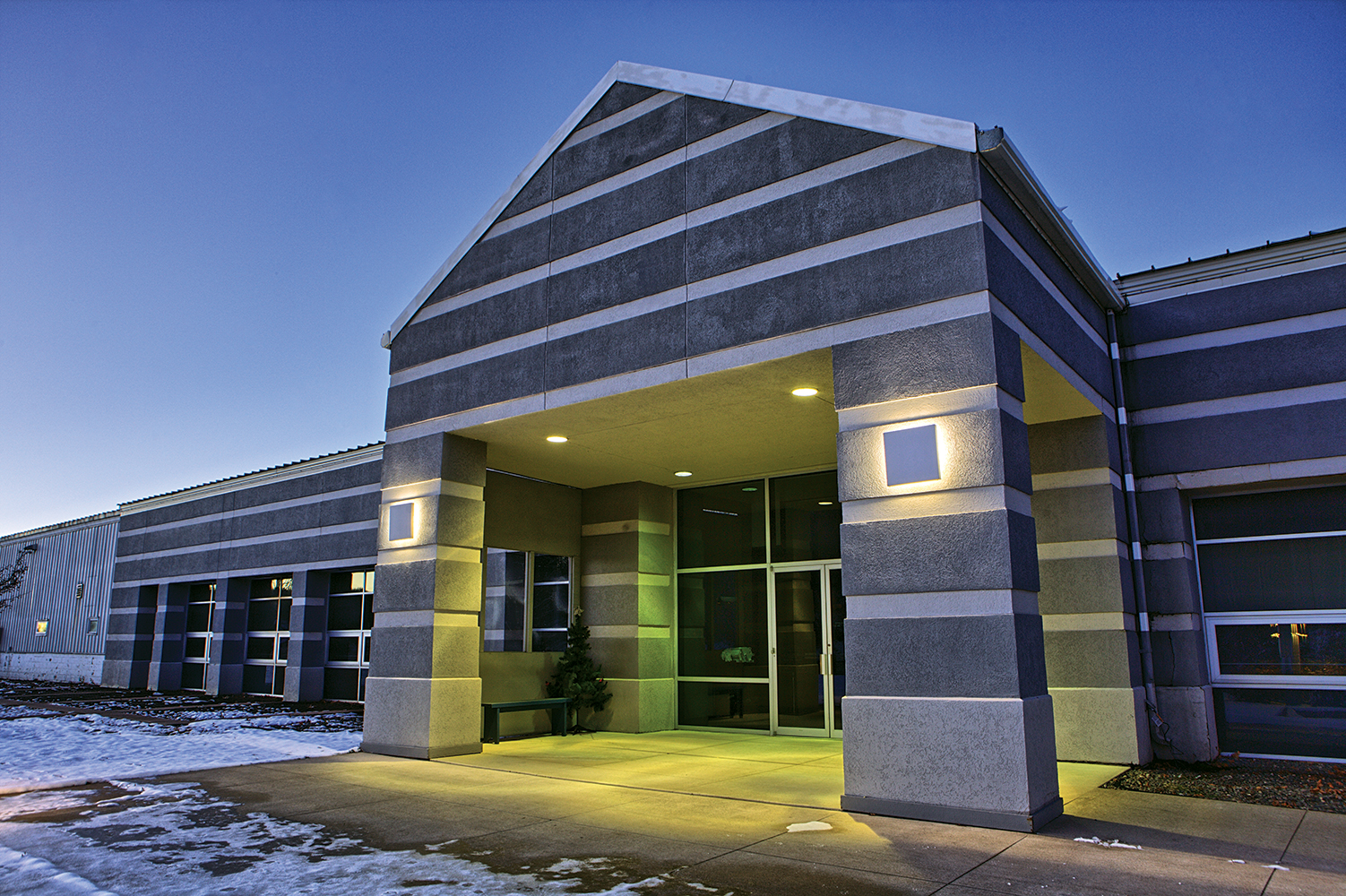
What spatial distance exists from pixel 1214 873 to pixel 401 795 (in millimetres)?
6196

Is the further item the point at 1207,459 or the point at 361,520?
the point at 361,520

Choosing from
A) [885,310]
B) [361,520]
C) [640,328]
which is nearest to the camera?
[885,310]

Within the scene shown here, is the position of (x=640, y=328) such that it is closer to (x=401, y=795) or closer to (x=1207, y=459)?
(x=401, y=795)

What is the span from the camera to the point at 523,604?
13.2 metres

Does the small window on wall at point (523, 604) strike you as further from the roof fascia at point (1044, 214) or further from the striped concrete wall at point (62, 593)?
the striped concrete wall at point (62, 593)

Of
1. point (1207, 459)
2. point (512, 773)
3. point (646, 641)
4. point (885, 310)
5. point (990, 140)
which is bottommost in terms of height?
point (512, 773)

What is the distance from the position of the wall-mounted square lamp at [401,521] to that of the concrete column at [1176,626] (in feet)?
28.2

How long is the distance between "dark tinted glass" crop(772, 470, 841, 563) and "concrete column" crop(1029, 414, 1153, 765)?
3054 millimetres

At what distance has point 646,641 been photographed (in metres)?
13.0

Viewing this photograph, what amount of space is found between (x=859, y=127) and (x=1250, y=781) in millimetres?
7068

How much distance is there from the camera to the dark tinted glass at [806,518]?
12.3m

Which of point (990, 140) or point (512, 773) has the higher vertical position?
point (990, 140)

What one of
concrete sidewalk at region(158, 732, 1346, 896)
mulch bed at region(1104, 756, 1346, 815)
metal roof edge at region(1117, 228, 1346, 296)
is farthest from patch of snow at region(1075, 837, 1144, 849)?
metal roof edge at region(1117, 228, 1346, 296)

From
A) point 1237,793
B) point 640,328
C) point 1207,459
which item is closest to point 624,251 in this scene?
point 640,328
